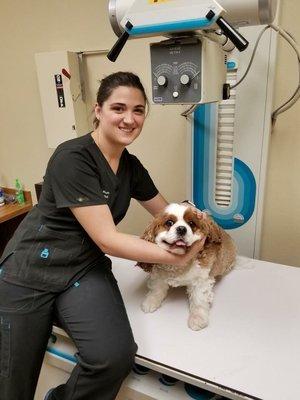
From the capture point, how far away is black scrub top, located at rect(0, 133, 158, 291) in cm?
97

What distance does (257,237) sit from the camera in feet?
4.58

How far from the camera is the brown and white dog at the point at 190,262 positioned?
0.97 meters

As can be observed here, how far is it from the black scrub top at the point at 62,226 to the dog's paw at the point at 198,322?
38 centimetres

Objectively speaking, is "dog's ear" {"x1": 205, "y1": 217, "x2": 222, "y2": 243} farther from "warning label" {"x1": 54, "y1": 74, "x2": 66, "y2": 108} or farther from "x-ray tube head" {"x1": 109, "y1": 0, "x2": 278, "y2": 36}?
"warning label" {"x1": 54, "y1": 74, "x2": 66, "y2": 108}

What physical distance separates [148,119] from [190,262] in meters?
0.90

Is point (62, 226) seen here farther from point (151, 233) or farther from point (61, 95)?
point (61, 95)

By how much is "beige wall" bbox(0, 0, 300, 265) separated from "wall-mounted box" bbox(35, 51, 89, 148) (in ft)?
0.27

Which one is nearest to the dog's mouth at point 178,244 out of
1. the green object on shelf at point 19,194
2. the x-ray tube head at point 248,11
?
the x-ray tube head at point 248,11

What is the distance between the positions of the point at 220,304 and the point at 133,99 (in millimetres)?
740

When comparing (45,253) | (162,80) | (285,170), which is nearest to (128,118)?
(162,80)

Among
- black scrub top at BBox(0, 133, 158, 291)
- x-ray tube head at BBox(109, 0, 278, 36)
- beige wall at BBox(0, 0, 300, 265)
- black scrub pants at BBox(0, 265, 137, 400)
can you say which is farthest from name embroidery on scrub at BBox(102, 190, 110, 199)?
beige wall at BBox(0, 0, 300, 265)

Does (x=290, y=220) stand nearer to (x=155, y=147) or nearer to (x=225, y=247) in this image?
(x=225, y=247)

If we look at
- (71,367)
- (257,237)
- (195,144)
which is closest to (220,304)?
(257,237)

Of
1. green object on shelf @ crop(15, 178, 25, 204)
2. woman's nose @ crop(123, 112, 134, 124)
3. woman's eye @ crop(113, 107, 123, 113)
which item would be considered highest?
woman's eye @ crop(113, 107, 123, 113)
